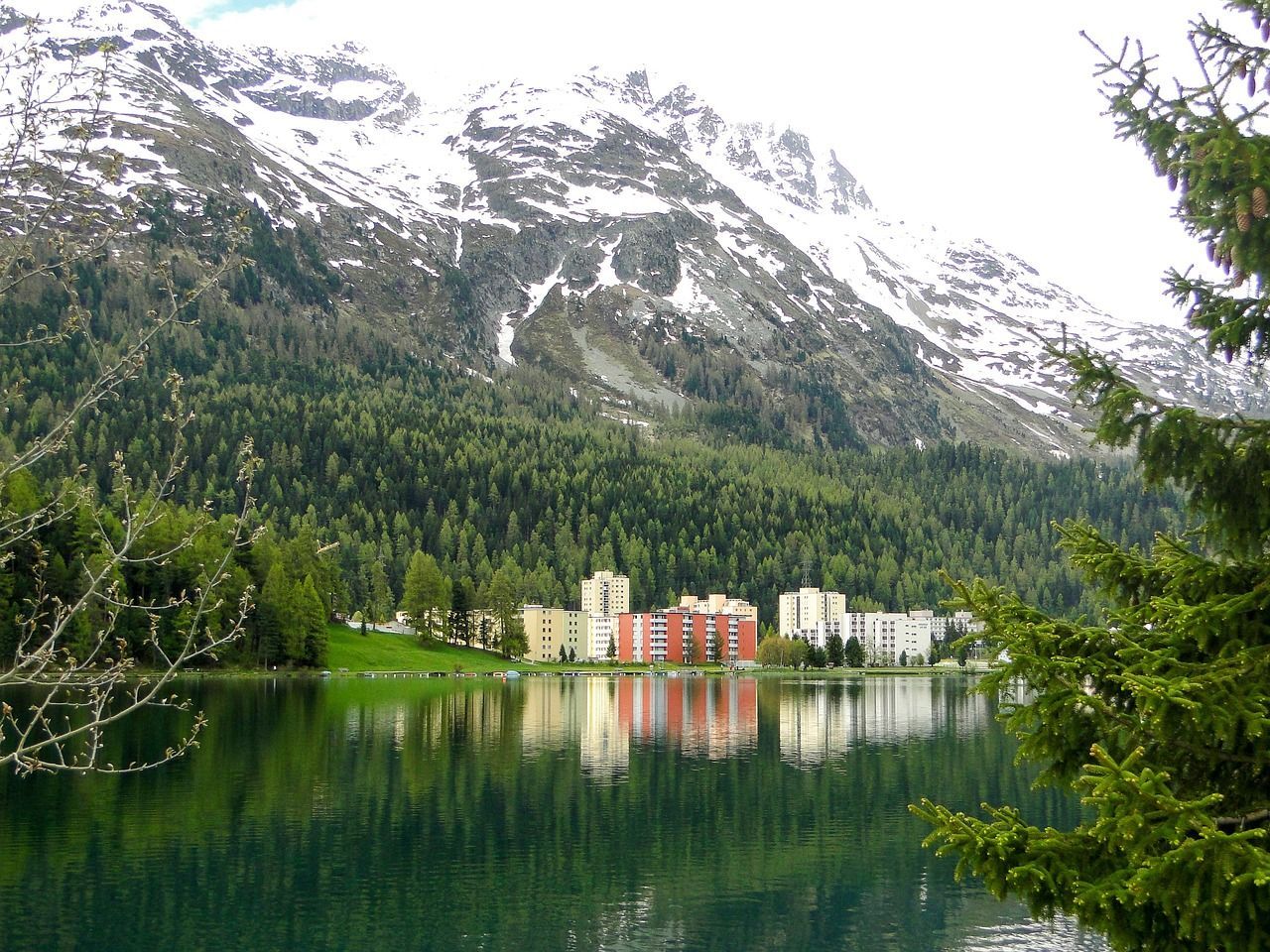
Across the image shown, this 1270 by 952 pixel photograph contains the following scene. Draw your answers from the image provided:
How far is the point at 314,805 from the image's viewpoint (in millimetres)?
54938

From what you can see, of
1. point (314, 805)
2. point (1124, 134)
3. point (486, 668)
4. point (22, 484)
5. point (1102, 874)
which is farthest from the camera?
point (486, 668)

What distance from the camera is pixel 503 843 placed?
48.4m

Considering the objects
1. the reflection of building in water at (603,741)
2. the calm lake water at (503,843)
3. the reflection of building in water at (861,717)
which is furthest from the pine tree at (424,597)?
the calm lake water at (503,843)

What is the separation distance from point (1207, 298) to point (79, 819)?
164 feet

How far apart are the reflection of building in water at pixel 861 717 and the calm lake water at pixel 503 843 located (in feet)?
3.58

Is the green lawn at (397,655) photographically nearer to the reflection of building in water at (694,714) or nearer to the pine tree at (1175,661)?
the reflection of building in water at (694,714)

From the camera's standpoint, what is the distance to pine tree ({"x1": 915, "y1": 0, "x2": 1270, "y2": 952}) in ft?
32.9

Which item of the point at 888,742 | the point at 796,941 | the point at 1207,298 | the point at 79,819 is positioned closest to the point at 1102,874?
the point at 1207,298

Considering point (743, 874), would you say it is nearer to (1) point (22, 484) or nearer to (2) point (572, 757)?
(2) point (572, 757)

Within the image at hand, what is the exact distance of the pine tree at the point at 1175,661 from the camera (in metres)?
10.0

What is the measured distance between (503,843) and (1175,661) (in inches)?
1595

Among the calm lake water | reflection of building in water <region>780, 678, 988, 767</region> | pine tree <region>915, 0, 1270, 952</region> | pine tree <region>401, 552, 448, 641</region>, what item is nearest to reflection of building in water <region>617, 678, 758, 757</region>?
the calm lake water

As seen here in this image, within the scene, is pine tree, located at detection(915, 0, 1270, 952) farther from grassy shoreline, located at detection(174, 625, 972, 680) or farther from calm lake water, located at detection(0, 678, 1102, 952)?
grassy shoreline, located at detection(174, 625, 972, 680)

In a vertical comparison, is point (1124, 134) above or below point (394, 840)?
above
